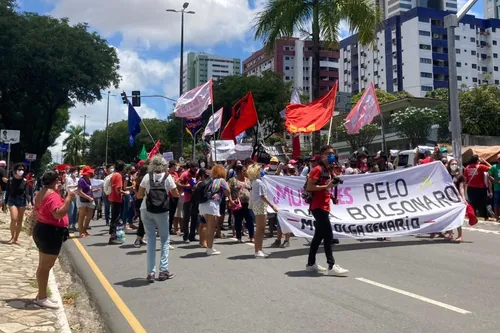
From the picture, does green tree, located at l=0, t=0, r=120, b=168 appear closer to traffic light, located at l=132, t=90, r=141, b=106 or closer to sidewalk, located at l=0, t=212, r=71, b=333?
traffic light, located at l=132, t=90, r=141, b=106

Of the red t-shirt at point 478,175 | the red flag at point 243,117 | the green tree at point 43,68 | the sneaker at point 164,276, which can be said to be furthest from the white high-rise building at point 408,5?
the sneaker at point 164,276

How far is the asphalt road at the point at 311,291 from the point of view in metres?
5.41

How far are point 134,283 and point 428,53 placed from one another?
105m

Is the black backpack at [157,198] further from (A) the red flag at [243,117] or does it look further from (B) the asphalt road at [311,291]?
(A) the red flag at [243,117]

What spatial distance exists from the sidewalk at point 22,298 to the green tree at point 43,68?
3115 cm

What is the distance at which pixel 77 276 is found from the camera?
8.46 m

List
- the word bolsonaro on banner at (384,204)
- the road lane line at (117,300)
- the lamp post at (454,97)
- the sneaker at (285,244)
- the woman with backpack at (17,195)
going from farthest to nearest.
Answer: the lamp post at (454,97)
the woman with backpack at (17,195)
the sneaker at (285,244)
the word bolsonaro on banner at (384,204)
the road lane line at (117,300)

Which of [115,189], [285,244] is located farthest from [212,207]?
[115,189]

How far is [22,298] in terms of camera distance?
662 centimetres

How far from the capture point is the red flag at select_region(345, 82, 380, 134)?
15750 millimetres

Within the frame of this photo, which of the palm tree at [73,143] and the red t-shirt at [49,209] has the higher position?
the palm tree at [73,143]

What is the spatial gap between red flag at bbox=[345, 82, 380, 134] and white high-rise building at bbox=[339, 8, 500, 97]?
90.7m

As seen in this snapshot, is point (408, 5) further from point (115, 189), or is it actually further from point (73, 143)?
point (115, 189)

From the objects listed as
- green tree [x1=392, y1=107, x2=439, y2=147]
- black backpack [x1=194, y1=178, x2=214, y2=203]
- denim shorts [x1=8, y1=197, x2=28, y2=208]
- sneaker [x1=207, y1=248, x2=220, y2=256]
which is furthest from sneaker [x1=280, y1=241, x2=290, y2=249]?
green tree [x1=392, y1=107, x2=439, y2=147]
